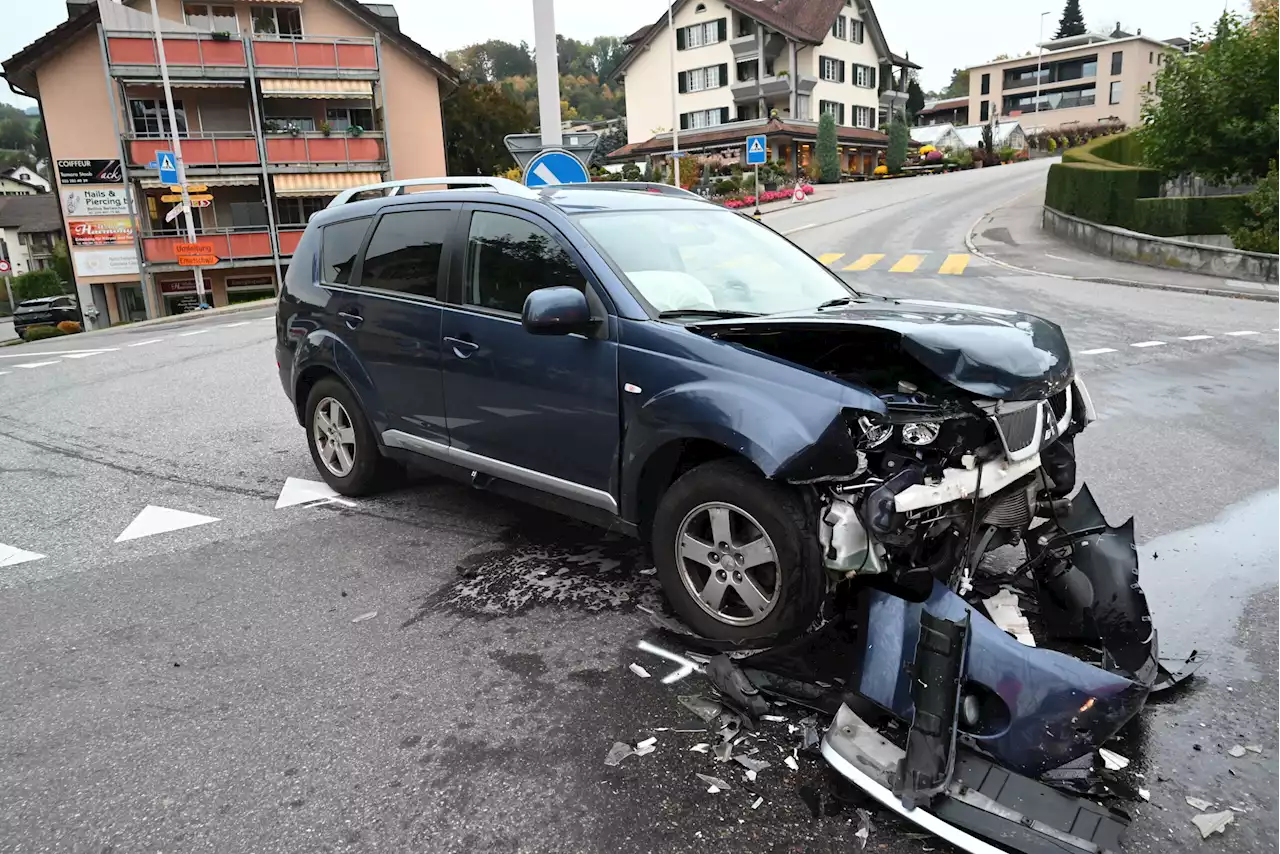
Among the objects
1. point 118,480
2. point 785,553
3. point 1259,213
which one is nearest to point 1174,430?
point 785,553

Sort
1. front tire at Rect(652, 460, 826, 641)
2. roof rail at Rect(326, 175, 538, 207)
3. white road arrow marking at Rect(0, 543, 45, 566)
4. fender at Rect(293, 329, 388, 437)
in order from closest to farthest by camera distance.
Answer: front tire at Rect(652, 460, 826, 641)
roof rail at Rect(326, 175, 538, 207)
white road arrow marking at Rect(0, 543, 45, 566)
fender at Rect(293, 329, 388, 437)

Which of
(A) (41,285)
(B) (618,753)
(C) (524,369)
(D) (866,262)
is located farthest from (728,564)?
(A) (41,285)

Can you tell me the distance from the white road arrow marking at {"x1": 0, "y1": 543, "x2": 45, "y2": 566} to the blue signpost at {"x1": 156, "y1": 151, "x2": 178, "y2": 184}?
2503cm

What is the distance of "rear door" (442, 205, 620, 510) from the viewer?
13.5 ft

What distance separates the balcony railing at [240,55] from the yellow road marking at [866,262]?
2530 cm

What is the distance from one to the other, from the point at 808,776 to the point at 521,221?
2.94 meters

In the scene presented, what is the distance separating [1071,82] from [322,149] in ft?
257

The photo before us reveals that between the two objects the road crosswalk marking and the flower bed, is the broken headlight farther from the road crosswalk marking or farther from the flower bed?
the flower bed

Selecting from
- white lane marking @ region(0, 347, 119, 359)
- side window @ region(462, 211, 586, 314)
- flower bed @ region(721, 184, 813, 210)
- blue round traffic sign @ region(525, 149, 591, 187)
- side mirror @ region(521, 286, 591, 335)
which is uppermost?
flower bed @ region(721, 184, 813, 210)

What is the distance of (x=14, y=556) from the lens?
17.5 feet

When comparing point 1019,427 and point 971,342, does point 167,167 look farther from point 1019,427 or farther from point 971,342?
point 1019,427

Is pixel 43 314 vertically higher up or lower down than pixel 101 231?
lower down

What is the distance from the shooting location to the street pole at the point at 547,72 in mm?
10078

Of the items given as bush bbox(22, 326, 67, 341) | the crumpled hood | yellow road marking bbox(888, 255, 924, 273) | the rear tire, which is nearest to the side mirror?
the crumpled hood
